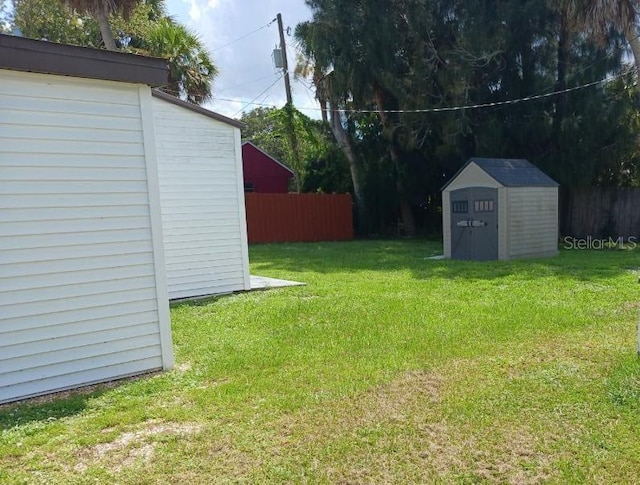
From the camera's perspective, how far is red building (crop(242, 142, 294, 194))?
21.6 m

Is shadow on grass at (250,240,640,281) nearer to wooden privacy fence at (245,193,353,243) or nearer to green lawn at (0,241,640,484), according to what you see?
green lawn at (0,241,640,484)

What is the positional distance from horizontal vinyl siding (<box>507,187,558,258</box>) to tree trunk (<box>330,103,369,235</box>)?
27.2 feet

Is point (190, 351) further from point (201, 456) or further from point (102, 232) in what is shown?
point (201, 456)

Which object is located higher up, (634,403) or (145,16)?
(145,16)

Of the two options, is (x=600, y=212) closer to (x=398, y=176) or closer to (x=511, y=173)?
(x=511, y=173)

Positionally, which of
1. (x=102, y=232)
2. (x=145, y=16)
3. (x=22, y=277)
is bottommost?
(x=22, y=277)

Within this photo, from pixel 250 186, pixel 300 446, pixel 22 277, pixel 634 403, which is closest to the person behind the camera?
pixel 300 446

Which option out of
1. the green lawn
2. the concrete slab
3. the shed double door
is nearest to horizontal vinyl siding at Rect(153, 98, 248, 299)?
the concrete slab

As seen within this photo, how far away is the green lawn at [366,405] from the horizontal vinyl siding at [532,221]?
4.72 meters

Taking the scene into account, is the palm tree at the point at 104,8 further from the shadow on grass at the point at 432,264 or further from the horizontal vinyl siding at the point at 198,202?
the shadow on grass at the point at 432,264

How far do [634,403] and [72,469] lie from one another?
3257 millimetres

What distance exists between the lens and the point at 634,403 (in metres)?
3.01

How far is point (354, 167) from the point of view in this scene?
1853 cm

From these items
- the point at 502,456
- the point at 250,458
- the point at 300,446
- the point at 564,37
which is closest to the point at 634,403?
the point at 502,456
